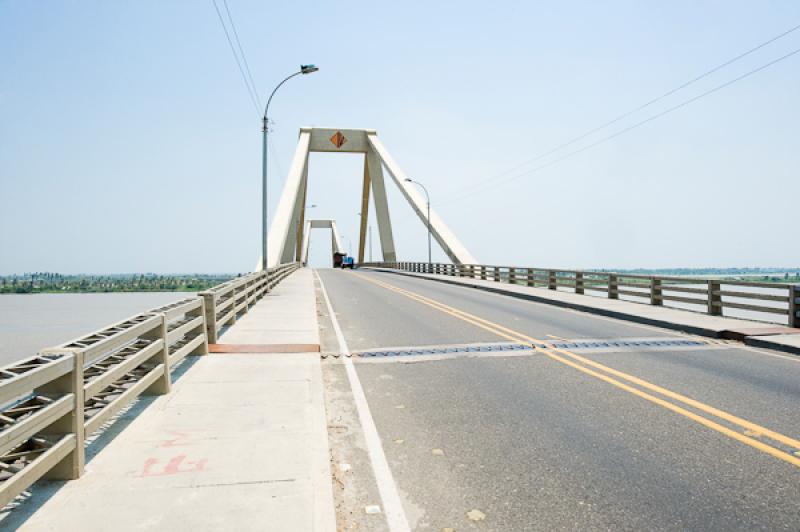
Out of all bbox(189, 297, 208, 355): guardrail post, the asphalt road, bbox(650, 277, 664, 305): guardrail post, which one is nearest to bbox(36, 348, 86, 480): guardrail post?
the asphalt road

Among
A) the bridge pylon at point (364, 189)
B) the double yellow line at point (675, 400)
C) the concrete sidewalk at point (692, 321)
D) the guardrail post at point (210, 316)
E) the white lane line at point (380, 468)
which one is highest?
the bridge pylon at point (364, 189)

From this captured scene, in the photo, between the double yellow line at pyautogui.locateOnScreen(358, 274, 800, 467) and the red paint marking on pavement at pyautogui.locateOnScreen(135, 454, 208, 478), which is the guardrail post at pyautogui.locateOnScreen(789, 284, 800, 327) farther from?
the red paint marking on pavement at pyautogui.locateOnScreen(135, 454, 208, 478)

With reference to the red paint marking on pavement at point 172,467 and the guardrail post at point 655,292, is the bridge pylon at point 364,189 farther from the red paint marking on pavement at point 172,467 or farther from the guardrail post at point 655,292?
the red paint marking on pavement at point 172,467

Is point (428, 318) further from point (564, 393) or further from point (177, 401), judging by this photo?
point (177, 401)

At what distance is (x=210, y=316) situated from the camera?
30.5 feet

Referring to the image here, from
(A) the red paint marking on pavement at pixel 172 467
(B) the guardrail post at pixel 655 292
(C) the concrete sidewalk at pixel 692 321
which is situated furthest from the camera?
(B) the guardrail post at pixel 655 292

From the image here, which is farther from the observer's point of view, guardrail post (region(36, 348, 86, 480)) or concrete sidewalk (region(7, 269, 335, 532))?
guardrail post (region(36, 348, 86, 480))

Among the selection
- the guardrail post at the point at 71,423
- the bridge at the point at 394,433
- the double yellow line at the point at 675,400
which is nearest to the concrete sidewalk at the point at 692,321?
the bridge at the point at 394,433

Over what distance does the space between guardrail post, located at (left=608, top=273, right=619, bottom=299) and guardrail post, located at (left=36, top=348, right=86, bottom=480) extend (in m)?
16.8

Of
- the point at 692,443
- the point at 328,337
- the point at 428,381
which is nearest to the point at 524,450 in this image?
the point at 692,443

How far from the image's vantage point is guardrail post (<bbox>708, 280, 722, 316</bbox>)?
12953 mm

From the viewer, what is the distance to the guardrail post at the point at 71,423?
3.64 m

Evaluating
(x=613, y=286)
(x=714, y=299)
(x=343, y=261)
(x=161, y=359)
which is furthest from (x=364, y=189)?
(x=161, y=359)

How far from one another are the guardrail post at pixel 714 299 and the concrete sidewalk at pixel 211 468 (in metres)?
10.9
